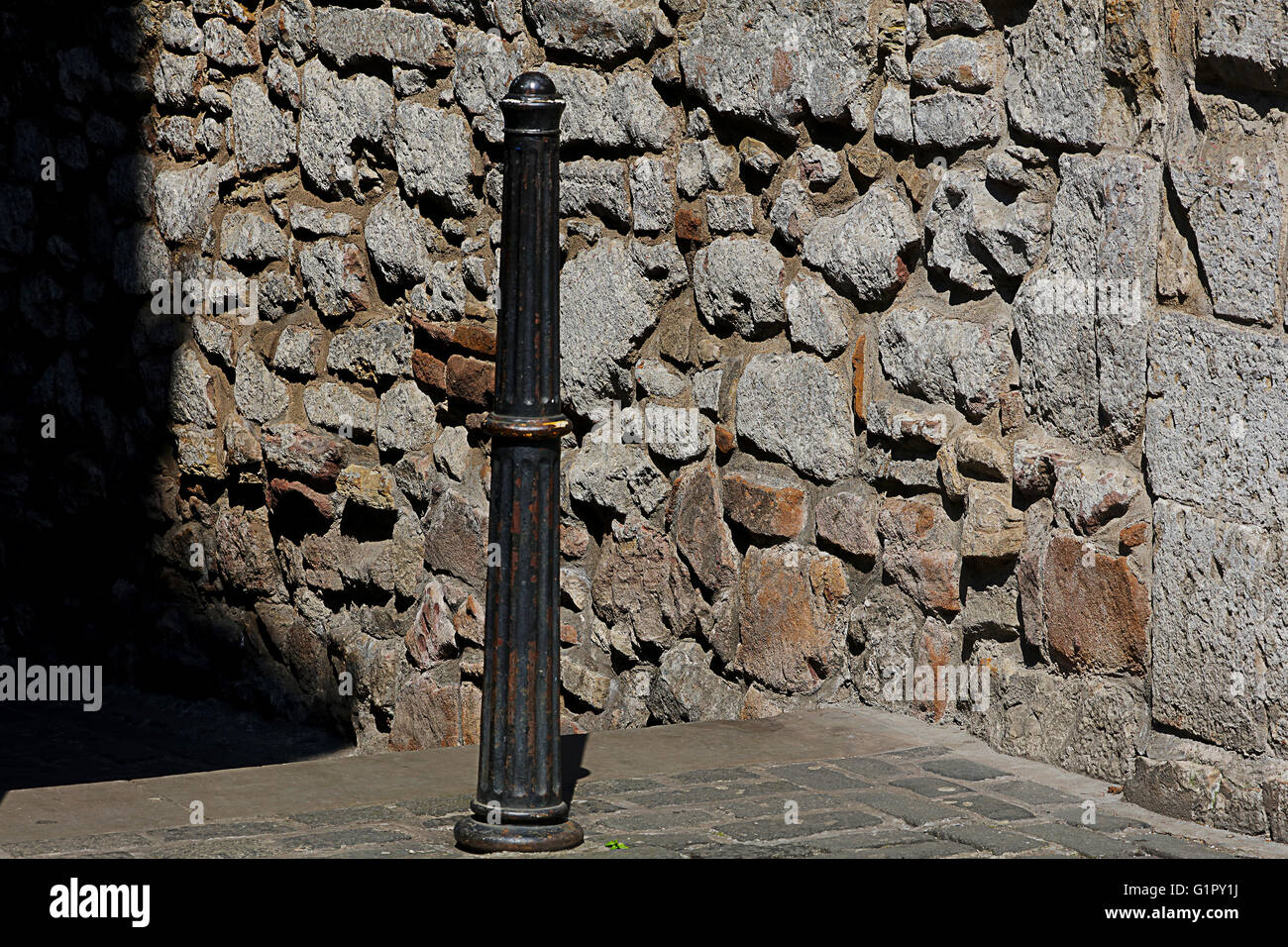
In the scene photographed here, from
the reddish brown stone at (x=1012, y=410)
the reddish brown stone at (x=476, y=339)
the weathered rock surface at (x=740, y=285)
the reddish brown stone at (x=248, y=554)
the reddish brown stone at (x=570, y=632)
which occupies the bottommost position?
the reddish brown stone at (x=570, y=632)

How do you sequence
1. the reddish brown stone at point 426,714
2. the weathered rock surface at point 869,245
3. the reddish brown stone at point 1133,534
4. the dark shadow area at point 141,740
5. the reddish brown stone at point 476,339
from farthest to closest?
the dark shadow area at point 141,740 → the reddish brown stone at point 426,714 → the reddish brown stone at point 476,339 → the weathered rock surface at point 869,245 → the reddish brown stone at point 1133,534

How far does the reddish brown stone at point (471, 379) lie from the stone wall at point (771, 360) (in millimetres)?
13

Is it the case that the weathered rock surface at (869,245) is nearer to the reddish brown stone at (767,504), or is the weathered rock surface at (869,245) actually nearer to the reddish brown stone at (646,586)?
the reddish brown stone at (767,504)

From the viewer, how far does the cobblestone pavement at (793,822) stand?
2.64 m

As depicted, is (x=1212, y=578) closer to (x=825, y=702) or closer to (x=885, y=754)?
(x=885, y=754)

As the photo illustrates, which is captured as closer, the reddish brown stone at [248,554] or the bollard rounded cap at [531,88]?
the bollard rounded cap at [531,88]

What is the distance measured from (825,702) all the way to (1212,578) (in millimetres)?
1074

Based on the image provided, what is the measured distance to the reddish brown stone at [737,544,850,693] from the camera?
3631 millimetres

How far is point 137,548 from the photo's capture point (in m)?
5.68

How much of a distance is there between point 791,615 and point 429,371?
4.46 feet

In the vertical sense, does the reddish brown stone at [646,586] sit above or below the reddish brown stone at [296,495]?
below

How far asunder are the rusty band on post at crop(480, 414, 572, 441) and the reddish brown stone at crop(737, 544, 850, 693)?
47.1 inches

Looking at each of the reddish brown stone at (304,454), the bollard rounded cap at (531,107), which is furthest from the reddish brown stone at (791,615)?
the reddish brown stone at (304,454)

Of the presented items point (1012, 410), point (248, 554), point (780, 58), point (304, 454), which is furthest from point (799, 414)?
point (248, 554)
